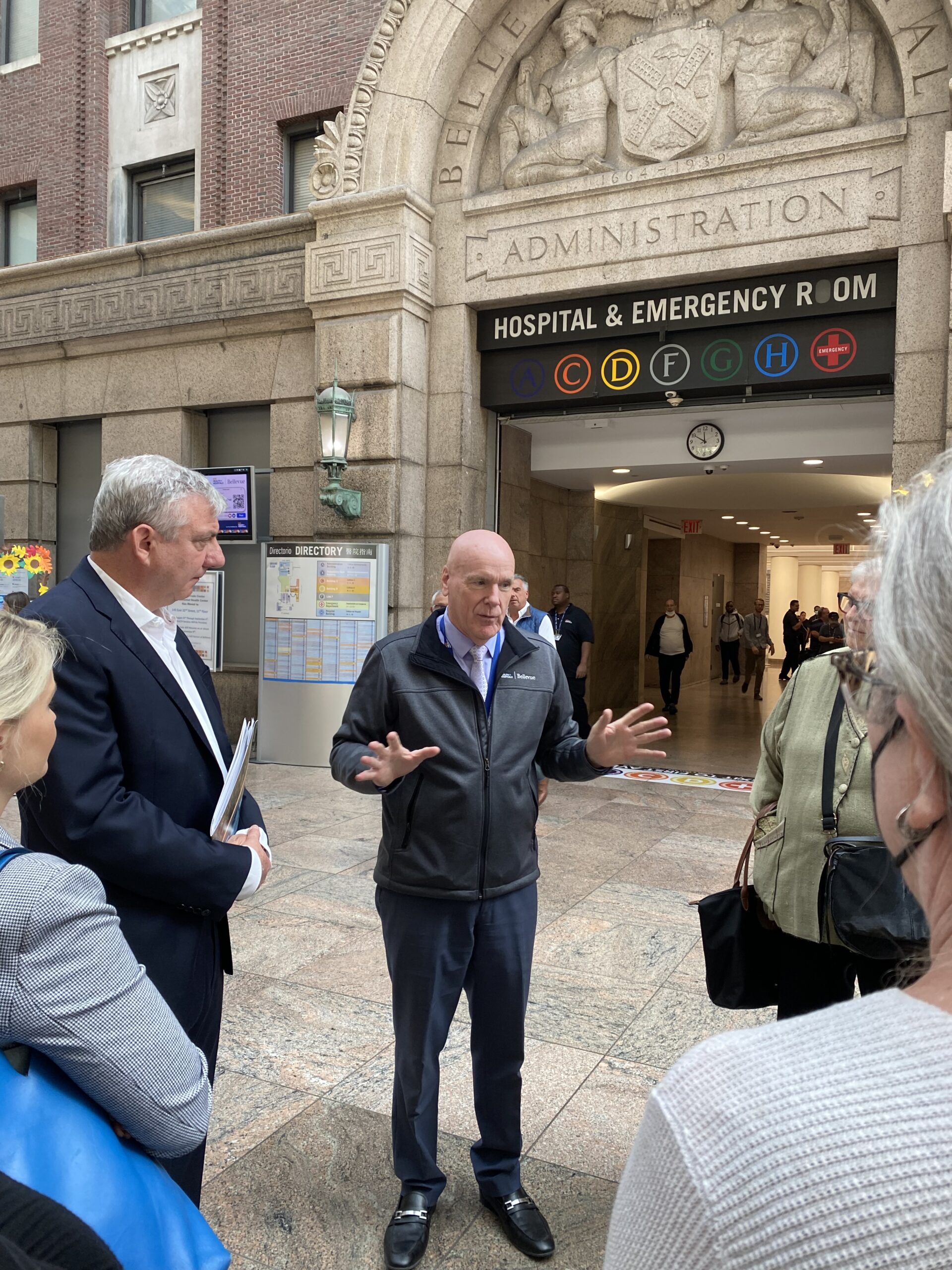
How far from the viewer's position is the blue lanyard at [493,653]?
2.84m

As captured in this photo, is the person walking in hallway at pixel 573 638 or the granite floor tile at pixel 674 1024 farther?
the person walking in hallway at pixel 573 638

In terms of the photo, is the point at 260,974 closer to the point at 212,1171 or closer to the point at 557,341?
the point at 212,1171

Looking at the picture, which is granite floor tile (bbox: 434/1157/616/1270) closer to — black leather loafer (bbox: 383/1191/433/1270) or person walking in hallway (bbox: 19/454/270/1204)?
black leather loafer (bbox: 383/1191/433/1270)

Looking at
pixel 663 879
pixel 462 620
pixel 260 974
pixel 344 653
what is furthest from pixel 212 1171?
pixel 344 653

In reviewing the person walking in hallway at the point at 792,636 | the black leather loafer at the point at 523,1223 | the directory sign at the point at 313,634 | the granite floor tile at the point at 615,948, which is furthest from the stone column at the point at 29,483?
the person walking in hallway at the point at 792,636

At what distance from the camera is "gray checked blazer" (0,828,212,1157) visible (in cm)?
133

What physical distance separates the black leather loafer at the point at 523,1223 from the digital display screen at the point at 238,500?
27.4 ft

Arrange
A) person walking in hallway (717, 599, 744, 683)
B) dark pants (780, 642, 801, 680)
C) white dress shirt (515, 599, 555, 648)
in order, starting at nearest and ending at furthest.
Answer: white dress shirt (515, 599, 555, 648) → dark pants (780, 642, 801, 680) → person walking in hallway (717, 599, 744, 683)

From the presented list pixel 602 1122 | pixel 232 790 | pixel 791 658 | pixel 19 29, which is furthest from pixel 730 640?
pixel 232 790

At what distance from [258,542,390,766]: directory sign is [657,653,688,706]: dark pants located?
7.88 metres

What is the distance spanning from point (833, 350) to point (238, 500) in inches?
243

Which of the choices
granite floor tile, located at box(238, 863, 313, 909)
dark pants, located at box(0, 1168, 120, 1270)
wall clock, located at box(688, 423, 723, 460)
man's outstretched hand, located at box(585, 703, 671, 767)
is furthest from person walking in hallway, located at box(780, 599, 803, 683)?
dark pants, located at box(0, 1168, 120, 1270)

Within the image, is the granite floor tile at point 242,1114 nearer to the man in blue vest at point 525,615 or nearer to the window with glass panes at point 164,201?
the man in blue vest at point 525,615

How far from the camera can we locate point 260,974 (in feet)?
14.6
